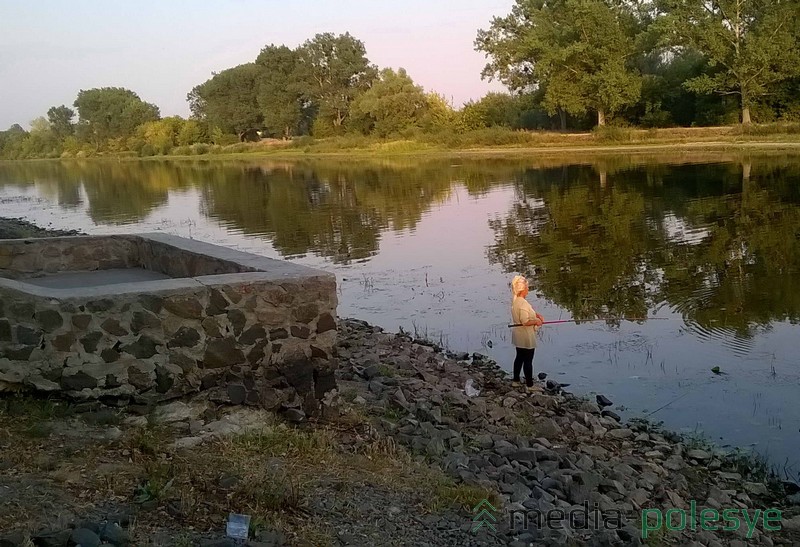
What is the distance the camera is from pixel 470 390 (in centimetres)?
930

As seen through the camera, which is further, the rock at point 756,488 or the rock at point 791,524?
the rock at point 756,488

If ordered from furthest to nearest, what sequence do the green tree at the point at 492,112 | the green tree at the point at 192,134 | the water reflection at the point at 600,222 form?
the green tree at the point at 192,134 < the green tree at the point at 492,112 < the water reflection at the point at 600,222

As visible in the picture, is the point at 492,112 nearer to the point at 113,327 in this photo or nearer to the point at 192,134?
the point at 192,134

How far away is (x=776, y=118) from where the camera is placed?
5384 centimetres

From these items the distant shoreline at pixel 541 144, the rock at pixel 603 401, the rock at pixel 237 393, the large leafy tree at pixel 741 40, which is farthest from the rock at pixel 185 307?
the large leafy tree at pixel 741 40

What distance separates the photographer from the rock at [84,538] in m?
4.11

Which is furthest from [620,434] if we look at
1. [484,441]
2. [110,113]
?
[110,113]

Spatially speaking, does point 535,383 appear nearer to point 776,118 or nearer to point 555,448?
point 555,448

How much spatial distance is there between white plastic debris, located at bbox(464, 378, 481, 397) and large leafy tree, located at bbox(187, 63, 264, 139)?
319ft

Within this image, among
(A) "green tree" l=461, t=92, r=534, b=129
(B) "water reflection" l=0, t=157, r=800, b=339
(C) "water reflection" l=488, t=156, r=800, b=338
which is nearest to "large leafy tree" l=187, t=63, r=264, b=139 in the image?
(A) "green tree" l=461, t=92, r=534, b=129

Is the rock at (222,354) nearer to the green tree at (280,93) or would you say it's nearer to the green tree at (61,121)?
the green tree at (280,93)

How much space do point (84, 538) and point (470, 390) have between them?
5739 mm

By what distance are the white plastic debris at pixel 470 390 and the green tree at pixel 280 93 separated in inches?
3592

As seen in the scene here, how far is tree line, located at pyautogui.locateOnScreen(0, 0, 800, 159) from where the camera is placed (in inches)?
2035
